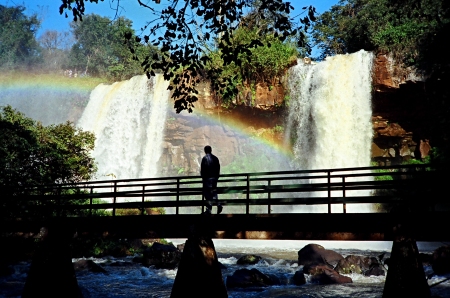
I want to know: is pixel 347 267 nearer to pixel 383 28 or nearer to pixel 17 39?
pixel 383 28

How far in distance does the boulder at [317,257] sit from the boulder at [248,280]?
2512mm

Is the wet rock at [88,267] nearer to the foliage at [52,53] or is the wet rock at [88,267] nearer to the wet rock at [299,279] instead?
the wet rock at [299,279]

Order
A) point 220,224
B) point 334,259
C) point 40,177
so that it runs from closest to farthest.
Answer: point 220,224 → point 334,259 → point 40,177

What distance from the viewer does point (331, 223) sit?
9133mm

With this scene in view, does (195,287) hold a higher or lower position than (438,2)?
lower

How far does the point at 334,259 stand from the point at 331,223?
9.20 metres

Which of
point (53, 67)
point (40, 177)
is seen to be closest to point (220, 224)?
point (40, 177)

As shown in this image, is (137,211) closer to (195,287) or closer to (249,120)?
(249,120)

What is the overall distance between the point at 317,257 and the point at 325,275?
223 cm

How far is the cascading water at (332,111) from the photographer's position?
1171 inches

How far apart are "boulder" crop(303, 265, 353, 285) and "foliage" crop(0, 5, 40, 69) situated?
2710 inches

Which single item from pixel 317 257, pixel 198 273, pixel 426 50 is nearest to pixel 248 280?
pixel 317 257

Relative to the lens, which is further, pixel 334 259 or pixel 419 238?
pixel 334 259

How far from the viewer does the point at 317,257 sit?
17.0 metres
